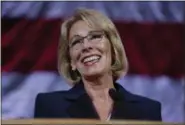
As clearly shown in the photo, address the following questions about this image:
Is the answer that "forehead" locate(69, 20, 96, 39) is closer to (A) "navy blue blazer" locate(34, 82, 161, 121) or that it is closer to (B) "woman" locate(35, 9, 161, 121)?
(B) "woman" locate(35, 9, 161, 121)

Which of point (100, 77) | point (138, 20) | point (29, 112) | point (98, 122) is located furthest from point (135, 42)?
point (29, 112)

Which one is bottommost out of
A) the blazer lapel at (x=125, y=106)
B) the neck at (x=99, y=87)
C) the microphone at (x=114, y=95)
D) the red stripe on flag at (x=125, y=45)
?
the blazer lapel at (x=125, y=106)

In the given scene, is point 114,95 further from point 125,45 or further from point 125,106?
point 125,45

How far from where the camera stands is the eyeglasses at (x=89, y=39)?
1568mm

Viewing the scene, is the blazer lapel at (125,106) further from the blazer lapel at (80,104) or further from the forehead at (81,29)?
the forehead at (81,29)

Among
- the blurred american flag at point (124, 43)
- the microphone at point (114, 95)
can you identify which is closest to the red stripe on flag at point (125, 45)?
the blurred american flag at point (124, 43)

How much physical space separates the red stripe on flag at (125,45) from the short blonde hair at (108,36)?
0.08 feet

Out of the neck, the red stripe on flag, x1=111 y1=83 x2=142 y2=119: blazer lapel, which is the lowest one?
x1=111 y1=83 x2=142 y2=119: blazer lapel

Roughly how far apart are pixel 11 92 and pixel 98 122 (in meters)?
0.35

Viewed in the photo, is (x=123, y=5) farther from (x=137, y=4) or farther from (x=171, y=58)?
(x=171, y=58)

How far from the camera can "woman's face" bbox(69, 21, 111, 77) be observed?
1563 mm

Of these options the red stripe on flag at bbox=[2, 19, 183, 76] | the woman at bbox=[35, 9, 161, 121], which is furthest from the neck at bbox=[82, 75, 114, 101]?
the red stripe on flag at bbox=[2, 19, 183, 76]

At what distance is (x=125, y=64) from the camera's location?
1.59m

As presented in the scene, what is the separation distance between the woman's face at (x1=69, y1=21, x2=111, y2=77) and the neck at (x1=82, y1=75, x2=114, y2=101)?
23 mm
